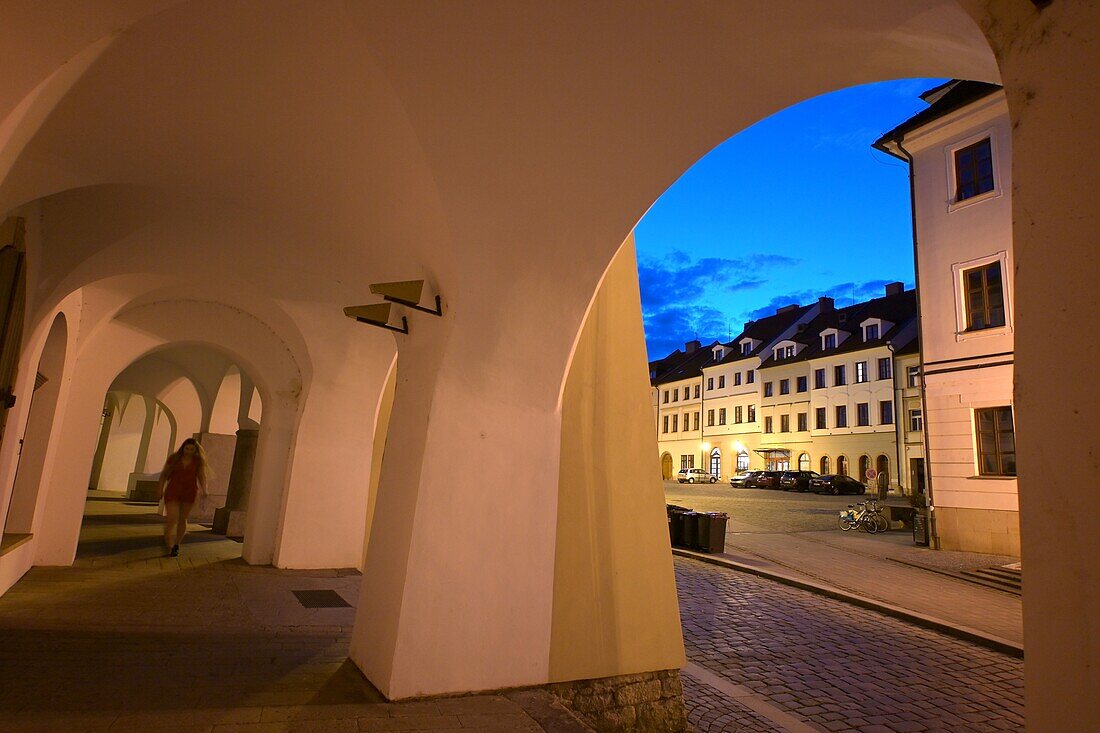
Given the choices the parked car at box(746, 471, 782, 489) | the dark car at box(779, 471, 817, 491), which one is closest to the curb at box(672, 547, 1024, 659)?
the dark car at box(779, 471, 817, 491)

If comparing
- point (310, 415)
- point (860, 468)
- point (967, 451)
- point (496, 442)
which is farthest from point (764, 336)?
point (496, 442)

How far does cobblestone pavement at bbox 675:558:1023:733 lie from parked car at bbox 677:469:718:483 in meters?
39.2

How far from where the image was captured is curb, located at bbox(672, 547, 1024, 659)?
25.8 ft

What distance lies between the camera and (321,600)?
24.8ft

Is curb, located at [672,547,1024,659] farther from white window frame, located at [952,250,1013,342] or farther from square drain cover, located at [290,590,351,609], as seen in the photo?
white window frame, located at [952,250,1013,342]

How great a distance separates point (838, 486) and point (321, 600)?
Result: 1328 inches

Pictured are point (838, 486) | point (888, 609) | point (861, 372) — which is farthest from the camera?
point (861, 372)

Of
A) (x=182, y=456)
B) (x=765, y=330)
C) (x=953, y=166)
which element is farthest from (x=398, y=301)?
(x=765, y=330)

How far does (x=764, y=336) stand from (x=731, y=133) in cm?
4799

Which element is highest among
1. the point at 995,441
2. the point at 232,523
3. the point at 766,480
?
the point at 995,441

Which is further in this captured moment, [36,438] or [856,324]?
[856,324]

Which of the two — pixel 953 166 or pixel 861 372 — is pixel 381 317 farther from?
pixel 861 372

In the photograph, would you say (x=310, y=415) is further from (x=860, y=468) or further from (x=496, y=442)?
(x=860, y=468)

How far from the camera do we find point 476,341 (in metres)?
4.93
